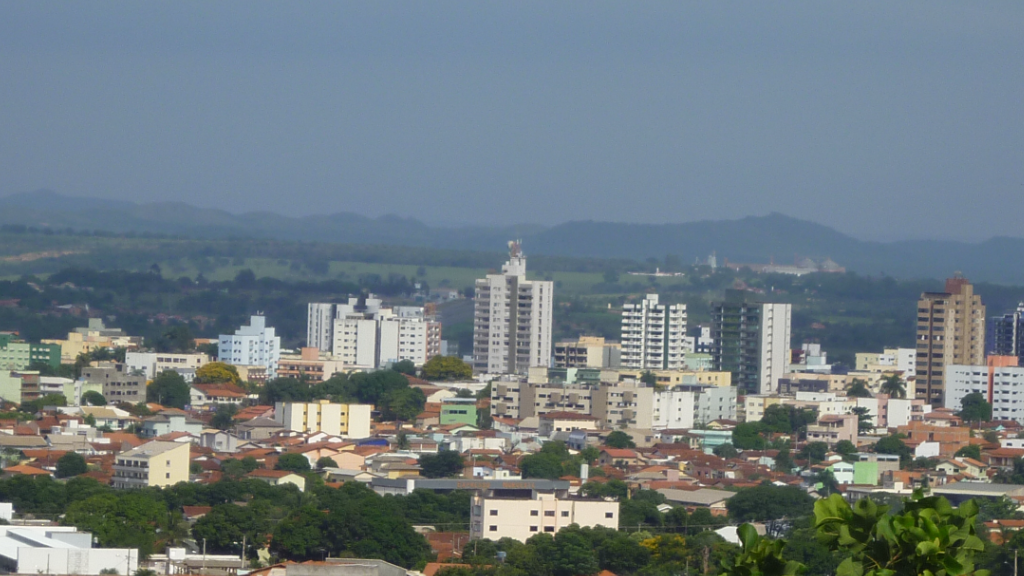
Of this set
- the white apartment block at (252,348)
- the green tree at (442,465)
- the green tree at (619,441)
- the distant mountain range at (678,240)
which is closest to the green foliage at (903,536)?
the green tree at (442,465)

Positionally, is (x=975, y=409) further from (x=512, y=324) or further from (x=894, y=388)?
(x=512, y=324)

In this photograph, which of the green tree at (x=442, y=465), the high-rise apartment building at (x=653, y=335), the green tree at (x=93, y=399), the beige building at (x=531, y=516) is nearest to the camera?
the beige building at (x=531, y=516)

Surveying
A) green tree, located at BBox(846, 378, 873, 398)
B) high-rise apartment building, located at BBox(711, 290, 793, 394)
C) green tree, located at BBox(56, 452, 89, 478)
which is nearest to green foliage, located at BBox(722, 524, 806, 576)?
green tree, located at BBox(56, 452, 89, 478)

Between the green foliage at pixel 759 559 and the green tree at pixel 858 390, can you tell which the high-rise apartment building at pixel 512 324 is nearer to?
the green tree at pixel 858 390

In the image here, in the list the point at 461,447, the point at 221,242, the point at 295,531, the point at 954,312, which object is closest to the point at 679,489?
the point at 461,447

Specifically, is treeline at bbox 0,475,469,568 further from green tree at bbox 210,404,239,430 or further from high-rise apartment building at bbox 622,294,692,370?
high-rise apartment building at bbox 622,294,692,370
